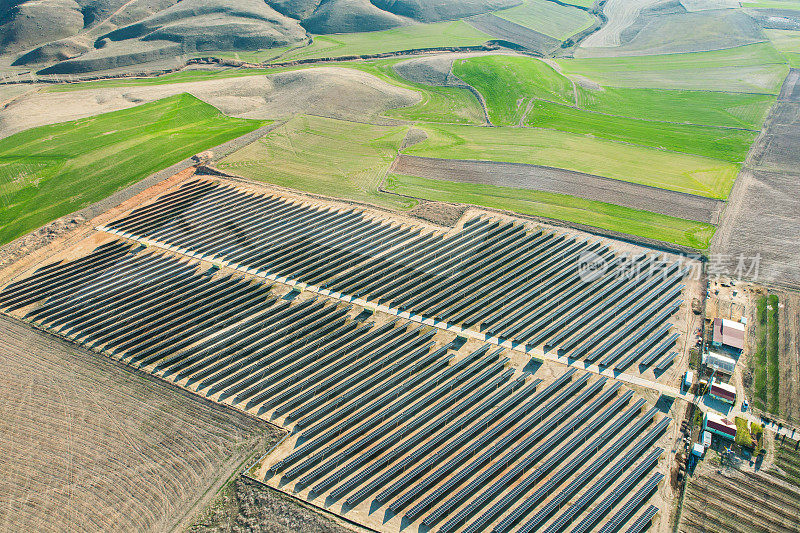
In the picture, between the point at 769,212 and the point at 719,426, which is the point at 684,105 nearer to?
the point at 769,212

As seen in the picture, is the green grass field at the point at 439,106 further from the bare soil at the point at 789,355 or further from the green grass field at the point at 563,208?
the bare soil at the point at 789,355

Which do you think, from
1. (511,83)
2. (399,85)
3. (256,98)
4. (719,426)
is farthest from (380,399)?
(399,85)

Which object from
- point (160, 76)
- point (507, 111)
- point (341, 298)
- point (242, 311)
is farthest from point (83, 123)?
point (507, 111)

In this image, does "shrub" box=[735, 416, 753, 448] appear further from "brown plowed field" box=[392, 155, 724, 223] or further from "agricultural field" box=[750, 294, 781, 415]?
"brown plowed field" box=[392, 155, 724, 223]

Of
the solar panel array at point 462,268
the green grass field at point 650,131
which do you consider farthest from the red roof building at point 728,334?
the green grass field at point 650,131

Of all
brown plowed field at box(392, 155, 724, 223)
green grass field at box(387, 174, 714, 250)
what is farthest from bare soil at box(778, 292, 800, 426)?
brown plowed field at box(392, 155, 724, 223)
